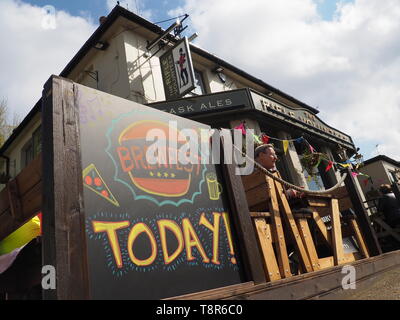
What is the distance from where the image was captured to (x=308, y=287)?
8.16 feet

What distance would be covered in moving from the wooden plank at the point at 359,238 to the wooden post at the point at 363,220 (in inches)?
2.9

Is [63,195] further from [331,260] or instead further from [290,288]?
[331,260]

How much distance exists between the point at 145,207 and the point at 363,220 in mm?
3340

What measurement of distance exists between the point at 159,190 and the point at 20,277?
2866mm

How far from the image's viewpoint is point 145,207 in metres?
2.15

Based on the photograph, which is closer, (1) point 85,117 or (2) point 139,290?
(2) point 139,290

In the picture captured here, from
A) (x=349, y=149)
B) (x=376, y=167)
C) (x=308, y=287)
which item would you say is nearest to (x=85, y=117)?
(x=308, y=287)

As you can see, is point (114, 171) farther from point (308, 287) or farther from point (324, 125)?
point (324, 125)

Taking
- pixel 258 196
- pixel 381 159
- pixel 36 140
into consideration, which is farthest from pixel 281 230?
pixel 381 159

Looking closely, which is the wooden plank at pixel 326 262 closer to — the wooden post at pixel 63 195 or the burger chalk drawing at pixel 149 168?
the burger chalk drawing at pixel 149 168

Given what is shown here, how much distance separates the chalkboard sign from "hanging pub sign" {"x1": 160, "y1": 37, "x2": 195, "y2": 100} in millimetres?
6799

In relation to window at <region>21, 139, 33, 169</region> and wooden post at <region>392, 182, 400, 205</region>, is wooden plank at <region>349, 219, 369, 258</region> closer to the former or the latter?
wooden post at <region>392, 182, 400, 205</region>

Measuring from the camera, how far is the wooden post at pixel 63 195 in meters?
1.60
